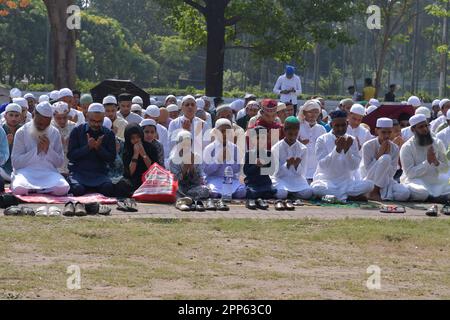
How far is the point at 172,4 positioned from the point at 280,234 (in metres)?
19.3

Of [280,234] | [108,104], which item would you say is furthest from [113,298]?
[108,104]

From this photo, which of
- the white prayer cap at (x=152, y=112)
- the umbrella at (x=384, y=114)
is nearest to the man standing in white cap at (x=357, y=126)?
the umbrella at (x=384, y=114)

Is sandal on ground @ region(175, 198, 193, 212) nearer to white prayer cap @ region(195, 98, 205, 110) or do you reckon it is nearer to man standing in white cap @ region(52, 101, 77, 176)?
man standing in white cap @ region(52, 101, 77, 176)

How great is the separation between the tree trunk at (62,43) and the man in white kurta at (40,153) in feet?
45.6

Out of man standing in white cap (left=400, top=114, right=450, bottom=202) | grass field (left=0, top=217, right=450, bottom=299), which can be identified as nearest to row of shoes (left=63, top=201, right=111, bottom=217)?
grass field (left=0, top=217, right=450, bottom=299)

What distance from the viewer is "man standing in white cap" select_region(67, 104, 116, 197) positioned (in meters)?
13.9

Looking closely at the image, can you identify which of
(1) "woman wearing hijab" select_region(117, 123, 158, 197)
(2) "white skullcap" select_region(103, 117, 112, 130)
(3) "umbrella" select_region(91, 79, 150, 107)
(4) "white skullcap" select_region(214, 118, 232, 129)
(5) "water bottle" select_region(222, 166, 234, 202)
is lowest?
(5) "water bottle" select_region(222, 166, 234, 202)

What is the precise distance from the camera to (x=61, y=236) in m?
10.5

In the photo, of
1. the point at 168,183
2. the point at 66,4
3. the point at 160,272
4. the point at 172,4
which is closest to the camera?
the point at 160,272

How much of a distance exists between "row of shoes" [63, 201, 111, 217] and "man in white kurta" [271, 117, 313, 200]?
303 cm

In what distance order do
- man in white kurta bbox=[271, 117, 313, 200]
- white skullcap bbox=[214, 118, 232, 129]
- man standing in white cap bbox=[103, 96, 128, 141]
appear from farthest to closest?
1. man standing in white cap bbox=[103, 96, 128, 141]
2. white skullcap bbox=[214, 118, 232, 129]
3. man in white kurta bbox=[271, 117, 313, 200]

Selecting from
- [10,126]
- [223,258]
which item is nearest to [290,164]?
[10,126]

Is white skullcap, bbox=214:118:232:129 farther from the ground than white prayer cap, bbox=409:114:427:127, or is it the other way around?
white prayer cap, bbox=409:114:427:127

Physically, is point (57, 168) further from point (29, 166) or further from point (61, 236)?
point (61, 236)
